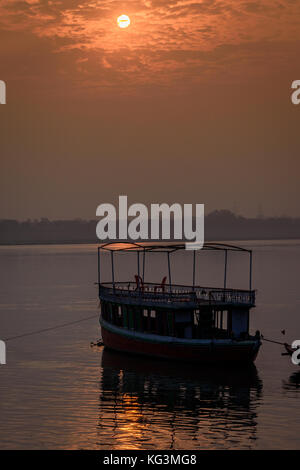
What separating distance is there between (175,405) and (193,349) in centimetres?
847

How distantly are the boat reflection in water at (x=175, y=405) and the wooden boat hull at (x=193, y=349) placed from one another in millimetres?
869

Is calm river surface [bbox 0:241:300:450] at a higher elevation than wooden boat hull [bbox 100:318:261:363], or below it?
below

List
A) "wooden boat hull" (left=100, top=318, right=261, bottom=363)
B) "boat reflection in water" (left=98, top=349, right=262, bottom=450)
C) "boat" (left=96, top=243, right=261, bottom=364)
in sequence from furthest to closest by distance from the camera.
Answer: "boat" (left=96, top=243, right=261, bottom=364)
"wooden boat hull" (left=100, top=318, right=261, bottom=363)
"boat reflection in water" (left=98, top=349, right=262, bottom=450)

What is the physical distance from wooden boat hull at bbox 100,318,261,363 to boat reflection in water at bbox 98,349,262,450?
87cm

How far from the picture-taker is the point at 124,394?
43.8 meters

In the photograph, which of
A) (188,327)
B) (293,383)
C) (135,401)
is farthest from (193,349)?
(135,401)

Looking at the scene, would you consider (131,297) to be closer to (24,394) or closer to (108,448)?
(24,394)

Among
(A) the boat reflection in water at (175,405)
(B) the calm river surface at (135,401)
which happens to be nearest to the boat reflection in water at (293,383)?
(B) the calm river surface at (135,401)

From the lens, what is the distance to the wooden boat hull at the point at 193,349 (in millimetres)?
48031

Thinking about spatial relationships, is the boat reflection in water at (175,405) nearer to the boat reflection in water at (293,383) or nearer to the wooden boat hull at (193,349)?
the wooden boat hull at (193,349)

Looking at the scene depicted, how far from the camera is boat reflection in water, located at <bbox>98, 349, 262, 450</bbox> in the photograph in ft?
112

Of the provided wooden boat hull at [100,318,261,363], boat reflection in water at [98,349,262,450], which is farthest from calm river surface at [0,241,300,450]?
wooden boat hull at [100,318,261,363]

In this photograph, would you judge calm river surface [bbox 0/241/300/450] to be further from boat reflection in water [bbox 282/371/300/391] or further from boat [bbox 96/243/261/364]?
boat [bbox 96/243/261/364]

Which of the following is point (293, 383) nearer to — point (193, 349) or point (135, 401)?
point (193, 349)
